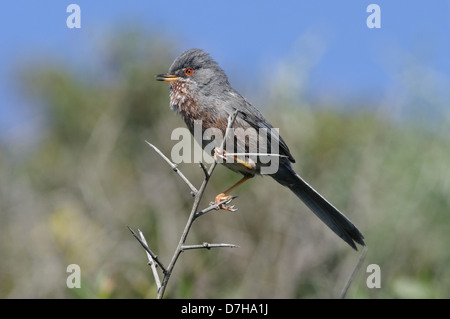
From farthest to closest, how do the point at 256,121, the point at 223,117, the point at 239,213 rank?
the point at 239,213
the point at 256,121
the point at 223,117

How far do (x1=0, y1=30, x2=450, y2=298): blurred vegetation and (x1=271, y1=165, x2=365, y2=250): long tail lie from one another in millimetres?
876

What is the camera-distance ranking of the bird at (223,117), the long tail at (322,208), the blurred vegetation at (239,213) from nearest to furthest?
the long tail at (322,208), the bird at (223,117), the blurred vegetation at (239,213)

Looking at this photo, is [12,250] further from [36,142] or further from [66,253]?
[36,142]

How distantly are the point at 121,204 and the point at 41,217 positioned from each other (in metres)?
0.87

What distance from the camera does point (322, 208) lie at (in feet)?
13.4

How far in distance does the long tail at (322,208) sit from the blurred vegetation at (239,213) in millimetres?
876

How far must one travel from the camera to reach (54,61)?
943 cm

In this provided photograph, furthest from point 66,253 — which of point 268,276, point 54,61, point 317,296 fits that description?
point 54,61

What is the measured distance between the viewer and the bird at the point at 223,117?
4.08 m

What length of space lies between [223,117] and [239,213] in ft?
7.72

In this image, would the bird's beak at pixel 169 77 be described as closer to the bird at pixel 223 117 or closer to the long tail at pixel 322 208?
the bird at pixel 223 117

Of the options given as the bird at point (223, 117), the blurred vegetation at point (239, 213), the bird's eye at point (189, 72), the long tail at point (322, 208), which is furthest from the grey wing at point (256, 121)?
the blurred vegetation at point (239, 213)

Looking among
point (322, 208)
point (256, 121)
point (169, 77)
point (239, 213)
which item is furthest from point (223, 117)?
point (239, 213)

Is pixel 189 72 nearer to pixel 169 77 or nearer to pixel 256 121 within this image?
pixel 169 77
